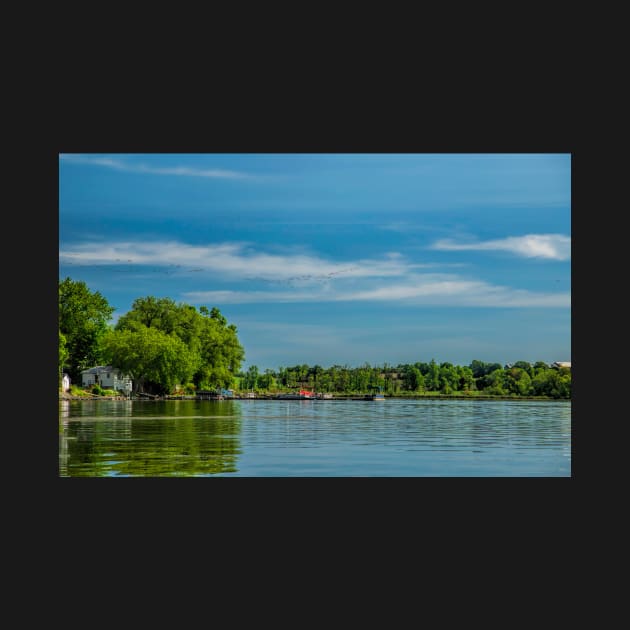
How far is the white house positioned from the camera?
71662mm

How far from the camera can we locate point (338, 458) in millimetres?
18578

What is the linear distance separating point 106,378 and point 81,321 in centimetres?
1314

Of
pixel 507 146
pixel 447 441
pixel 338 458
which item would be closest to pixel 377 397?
pixel 447 441

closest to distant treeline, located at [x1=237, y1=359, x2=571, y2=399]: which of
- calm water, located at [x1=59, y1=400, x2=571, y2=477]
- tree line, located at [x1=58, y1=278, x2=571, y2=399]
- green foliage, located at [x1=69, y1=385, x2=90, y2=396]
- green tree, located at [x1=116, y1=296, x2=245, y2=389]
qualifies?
tree line, located at [x1=58, y1=278, x2=571, y2=399]

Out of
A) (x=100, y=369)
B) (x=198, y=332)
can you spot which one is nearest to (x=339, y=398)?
(x=198, y=332)

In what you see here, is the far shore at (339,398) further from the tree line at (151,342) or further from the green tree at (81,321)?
the green tree at (81,321)

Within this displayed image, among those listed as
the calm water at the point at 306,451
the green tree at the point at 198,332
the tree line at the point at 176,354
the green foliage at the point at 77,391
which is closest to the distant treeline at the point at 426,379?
the tree line at the point at 176,354

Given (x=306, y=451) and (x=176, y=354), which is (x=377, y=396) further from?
(x=306, y=451)

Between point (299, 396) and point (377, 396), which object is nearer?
point (377, 396)

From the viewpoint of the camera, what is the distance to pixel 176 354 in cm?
6594

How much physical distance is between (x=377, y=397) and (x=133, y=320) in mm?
23438

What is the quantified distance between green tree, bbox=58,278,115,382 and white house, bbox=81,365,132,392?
4932 mm

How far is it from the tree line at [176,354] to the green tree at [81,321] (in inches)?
2.5

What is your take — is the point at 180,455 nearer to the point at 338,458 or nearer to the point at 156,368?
the point at 338,458
